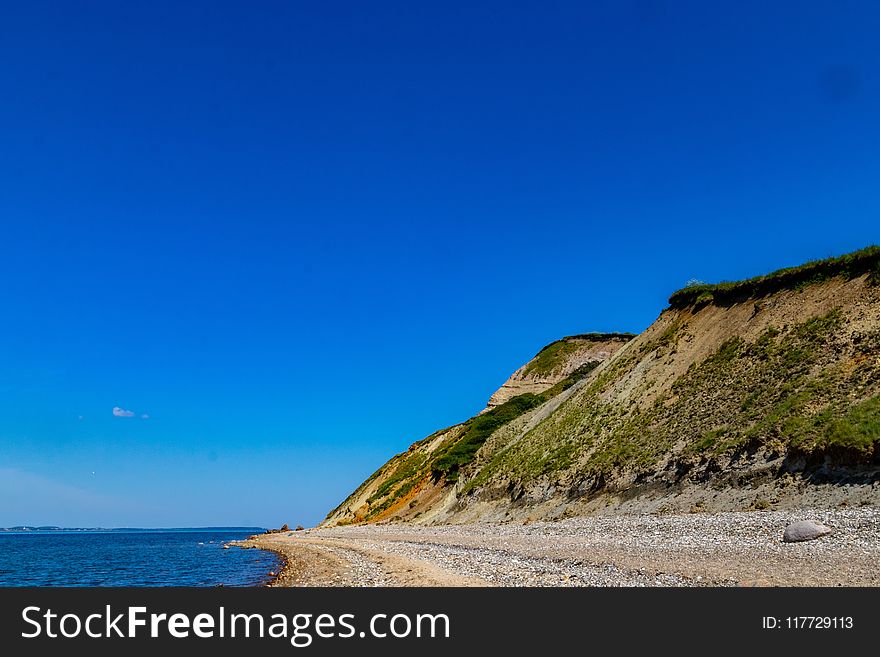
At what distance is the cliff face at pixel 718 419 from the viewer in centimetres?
2594

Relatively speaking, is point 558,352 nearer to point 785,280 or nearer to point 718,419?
point 785,280

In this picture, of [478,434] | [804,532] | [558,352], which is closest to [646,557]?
[804,532]

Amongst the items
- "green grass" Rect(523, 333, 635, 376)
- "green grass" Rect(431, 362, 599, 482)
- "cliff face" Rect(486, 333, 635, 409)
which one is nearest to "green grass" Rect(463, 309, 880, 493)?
"green grass" Rect(431, 362, 599, 482)

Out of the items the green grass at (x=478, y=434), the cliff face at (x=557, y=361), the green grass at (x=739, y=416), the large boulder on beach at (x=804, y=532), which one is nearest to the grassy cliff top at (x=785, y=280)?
the green grass at (x=739, y=416)

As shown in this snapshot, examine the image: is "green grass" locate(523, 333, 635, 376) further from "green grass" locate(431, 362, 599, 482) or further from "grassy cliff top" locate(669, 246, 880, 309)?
"grassy cliff top" locate(669, 246, 880, 309)

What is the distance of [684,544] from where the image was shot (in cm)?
1958

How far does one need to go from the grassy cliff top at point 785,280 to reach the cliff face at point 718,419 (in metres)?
0.10

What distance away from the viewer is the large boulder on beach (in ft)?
56.0

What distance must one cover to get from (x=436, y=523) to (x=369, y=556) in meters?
23.8

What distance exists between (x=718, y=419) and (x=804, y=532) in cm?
1742

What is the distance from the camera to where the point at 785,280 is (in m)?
41.9

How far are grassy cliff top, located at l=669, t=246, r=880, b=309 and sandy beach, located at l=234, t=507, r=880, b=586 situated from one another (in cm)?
2137
